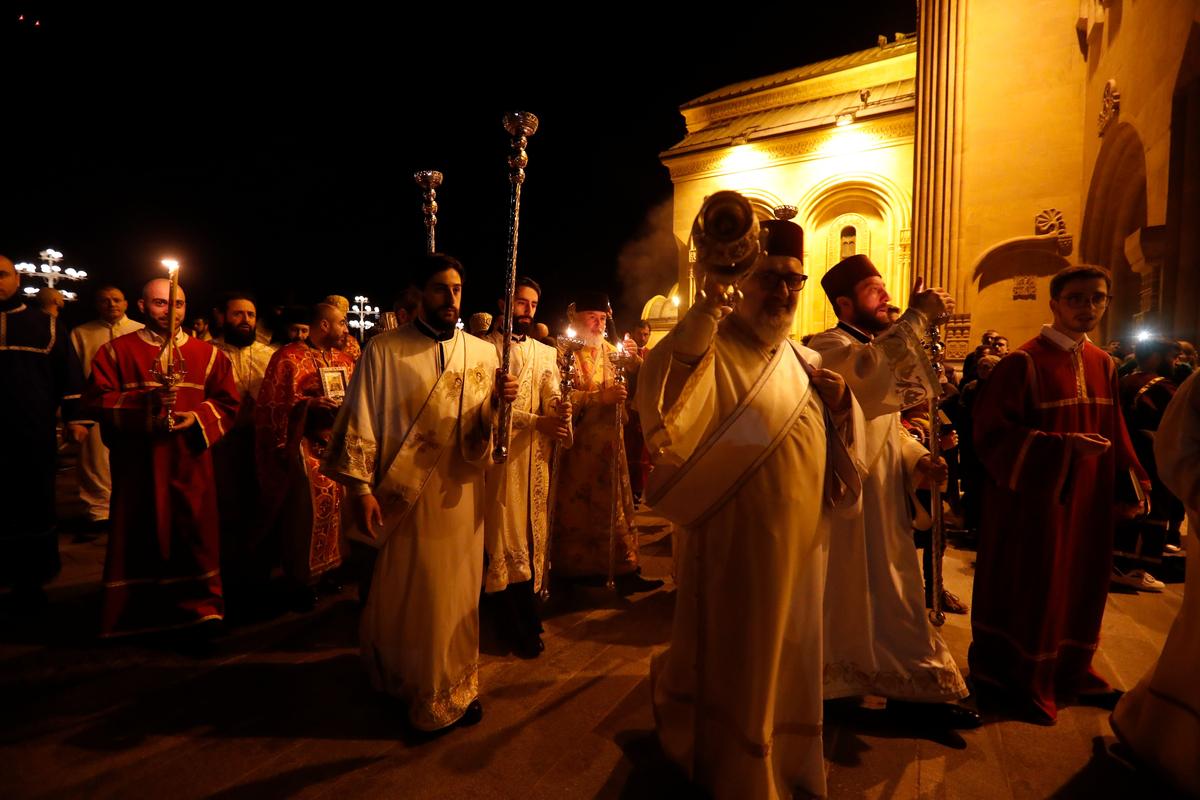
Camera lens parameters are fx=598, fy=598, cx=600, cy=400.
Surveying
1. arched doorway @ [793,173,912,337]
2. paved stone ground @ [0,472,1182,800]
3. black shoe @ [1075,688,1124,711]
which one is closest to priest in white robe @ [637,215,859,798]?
paved stone ground @ [0,472,1182,800]

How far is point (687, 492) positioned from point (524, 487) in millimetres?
2192

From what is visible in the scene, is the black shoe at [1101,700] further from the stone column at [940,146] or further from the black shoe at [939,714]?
the stone column at [940,146]

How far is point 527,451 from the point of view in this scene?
4.32 meters

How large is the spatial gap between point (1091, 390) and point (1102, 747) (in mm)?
1760

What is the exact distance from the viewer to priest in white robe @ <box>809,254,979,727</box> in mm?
2924

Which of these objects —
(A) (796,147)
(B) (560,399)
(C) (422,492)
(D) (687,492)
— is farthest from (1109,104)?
(C) (422,492)

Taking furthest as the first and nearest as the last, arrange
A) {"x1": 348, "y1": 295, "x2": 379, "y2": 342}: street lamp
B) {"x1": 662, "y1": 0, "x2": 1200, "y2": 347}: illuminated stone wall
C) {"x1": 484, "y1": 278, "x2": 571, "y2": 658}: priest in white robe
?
1. {"x1": 348, "y1": 295, "x2": 379, "y2": 342}: street lamp
2. {"x1": 662, "y1": 0, "x2": 1200, "y2": 347}: illuminated stone wall
3. {"x1": 484, "y1": 278, "x2": 571, "y2": 658}: priest in white robe

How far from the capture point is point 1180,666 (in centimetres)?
258

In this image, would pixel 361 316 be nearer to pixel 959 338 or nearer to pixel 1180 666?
pixel 959 338

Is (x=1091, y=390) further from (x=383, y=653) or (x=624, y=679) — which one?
(x=383, y=653)

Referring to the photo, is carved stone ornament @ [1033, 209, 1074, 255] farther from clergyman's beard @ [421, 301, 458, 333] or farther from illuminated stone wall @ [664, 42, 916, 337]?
clergyman's beard @ [421, 301, 458, 333]

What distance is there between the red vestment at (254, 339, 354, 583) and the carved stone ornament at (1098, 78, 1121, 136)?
11.5m

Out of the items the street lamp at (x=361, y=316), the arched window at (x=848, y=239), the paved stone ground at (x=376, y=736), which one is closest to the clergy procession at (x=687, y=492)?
the paved stone ground at (x=376, y=736)

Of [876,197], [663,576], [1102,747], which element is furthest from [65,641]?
[876,197]
